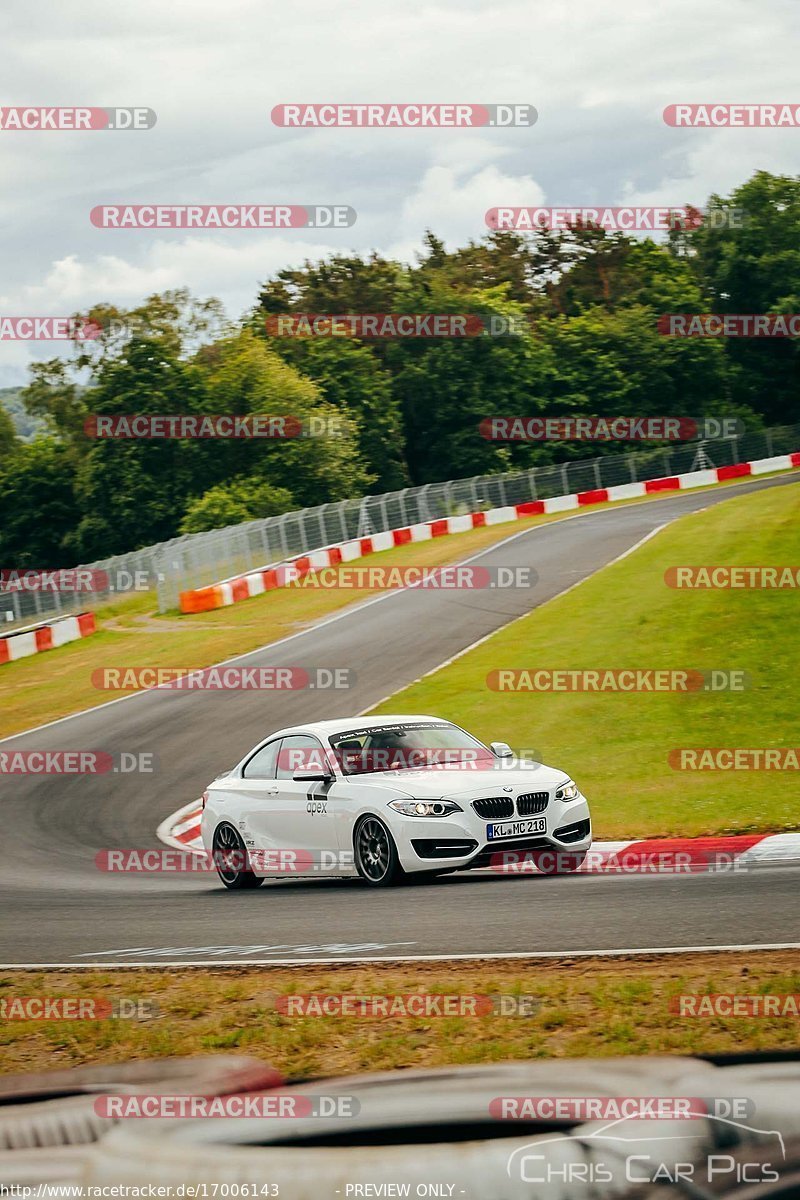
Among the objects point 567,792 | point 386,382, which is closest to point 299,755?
point 567,792

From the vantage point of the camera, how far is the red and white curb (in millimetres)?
11875

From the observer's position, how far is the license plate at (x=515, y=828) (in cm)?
1170

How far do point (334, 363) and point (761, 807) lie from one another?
56757 mm

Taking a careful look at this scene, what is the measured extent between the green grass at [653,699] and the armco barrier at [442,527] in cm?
1346

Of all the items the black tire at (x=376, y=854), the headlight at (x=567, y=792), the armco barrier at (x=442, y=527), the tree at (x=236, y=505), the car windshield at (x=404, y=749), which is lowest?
the black tire at (x=376, y=854)

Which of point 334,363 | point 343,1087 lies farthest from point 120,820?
point 334,363

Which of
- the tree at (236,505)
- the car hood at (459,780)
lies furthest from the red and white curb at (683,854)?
the tree at (236,505)

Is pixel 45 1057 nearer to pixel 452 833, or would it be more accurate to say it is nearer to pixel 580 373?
pixel 452 833

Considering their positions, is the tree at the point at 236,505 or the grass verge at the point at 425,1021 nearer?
the grass verge at the point at 425,1021

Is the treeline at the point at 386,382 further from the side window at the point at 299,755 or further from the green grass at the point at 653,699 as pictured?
the side window at the point at 299,755

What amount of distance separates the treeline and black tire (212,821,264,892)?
135 ft

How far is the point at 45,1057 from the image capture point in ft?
23.1

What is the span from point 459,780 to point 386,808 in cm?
67

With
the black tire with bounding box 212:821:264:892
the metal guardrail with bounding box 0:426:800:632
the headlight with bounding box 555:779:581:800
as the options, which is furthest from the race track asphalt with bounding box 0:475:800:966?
the metal guardrail with bounding box 0:426:800:632
